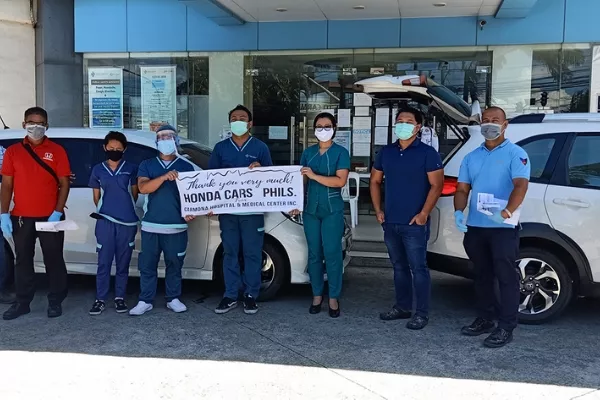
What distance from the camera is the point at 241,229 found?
531 centimetres

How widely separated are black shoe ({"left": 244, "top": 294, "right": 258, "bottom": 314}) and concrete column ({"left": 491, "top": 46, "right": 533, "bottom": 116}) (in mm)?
6456

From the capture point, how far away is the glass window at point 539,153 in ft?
16.1

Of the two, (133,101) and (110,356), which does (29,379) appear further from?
(133,101)

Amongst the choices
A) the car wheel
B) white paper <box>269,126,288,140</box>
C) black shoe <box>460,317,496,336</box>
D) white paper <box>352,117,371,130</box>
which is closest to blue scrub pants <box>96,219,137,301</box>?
black shoe <box>460,317,496,336</box>

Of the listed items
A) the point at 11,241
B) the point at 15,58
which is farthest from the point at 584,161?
the point at 15,58

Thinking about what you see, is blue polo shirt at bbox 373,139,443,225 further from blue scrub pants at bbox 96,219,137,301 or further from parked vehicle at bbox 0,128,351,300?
blue scrub pants at bbox 96,219,137,301

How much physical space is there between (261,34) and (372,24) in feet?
6.73

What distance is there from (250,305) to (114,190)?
5.32ft

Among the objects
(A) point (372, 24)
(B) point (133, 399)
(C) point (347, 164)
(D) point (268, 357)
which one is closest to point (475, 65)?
(A) point (372, 24)

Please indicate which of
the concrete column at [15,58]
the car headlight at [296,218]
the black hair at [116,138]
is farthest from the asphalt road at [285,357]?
the concrete column at [15,58]

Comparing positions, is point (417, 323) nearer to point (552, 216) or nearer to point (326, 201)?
point (326, 201)

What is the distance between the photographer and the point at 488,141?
4.55 m

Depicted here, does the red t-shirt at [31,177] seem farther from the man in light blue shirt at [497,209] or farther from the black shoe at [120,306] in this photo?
the man in light blue shirt at [497,209]

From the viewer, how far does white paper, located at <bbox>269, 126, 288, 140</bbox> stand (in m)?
10.9
